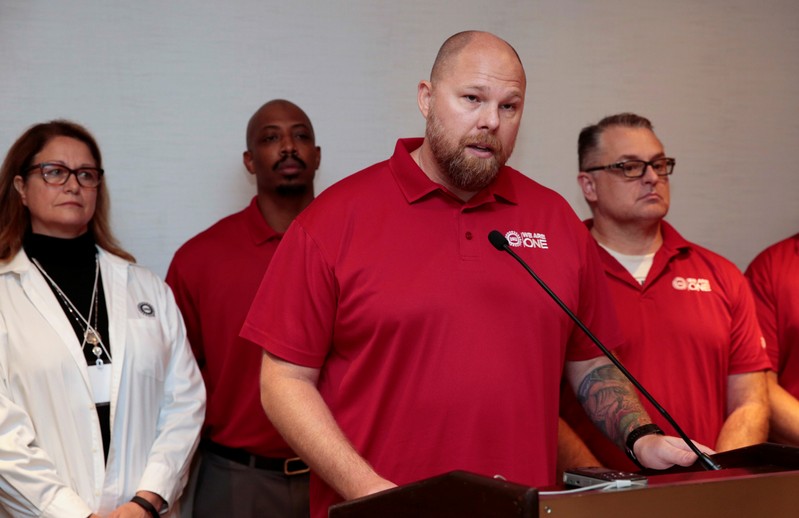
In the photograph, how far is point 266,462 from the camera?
3281mm

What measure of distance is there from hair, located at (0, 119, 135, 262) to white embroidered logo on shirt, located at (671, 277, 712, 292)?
173 cm

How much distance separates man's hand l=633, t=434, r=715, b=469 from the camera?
1900mm

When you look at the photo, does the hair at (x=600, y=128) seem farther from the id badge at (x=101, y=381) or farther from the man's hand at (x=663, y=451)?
the id badge at (x=101, y=381)

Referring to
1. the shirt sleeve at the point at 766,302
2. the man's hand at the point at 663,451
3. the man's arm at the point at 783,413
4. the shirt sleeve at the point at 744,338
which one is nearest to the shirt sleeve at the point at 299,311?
the man's hand at the point at 663,451

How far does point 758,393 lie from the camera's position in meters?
3.12

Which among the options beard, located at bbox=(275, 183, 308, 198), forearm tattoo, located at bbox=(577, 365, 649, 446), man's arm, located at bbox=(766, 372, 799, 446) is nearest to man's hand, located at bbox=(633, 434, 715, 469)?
forearm tattoo, located at bbox=(577, 365, 649, 446)

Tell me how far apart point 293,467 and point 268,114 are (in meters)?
1.24

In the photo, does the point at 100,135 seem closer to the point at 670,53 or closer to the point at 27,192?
the point at 27,192

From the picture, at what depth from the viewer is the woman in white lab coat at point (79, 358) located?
269 cm

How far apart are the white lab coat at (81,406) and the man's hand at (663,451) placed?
1397 mm

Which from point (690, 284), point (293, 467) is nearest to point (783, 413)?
point (690, 284)

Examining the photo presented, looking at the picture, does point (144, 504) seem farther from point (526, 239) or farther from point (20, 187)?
point (526, 239)

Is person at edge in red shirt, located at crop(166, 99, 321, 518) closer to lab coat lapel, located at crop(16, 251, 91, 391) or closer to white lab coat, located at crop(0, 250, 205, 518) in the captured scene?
white lab coat, located at crop(0, 250, 205, 518)

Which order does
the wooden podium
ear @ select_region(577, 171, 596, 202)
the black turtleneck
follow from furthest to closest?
ear @ select_region(577, 171, 596, 202) → the black turtleneck → the wooden podium
